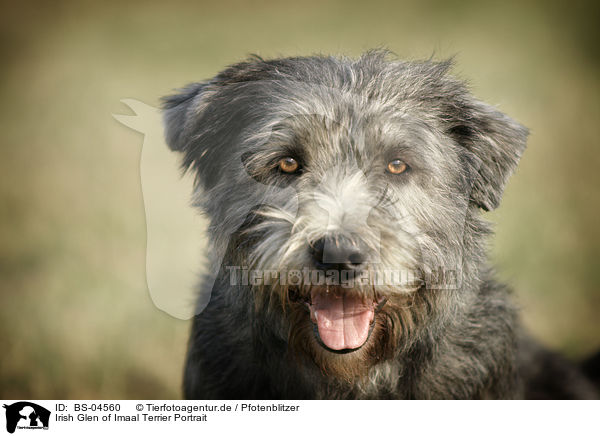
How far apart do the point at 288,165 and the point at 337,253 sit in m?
0.69

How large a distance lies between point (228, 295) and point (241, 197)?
1.99ft

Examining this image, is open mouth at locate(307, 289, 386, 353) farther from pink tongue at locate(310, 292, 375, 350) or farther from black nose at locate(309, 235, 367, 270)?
black nose at locate(309, 235, 367, 270)

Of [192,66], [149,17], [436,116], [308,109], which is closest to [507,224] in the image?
[436,116]

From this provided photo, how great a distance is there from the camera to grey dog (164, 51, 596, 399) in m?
2.49

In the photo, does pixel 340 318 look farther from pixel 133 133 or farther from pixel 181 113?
pixel 133 133

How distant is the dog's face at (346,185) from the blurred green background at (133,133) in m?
0.44

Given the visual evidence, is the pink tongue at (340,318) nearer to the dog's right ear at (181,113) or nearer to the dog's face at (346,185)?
the dog's face at (346,185)

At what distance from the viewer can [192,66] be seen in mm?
4027

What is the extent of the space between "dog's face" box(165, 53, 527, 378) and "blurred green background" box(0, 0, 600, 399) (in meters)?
0.44

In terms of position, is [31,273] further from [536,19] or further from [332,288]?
[536,19]

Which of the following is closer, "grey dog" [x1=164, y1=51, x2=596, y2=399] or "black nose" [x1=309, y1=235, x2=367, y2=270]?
"black nose" [x1=309, y1=235, x2=367, y2=270]

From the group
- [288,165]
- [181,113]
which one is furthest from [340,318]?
[181,113]

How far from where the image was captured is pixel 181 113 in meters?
3.16
